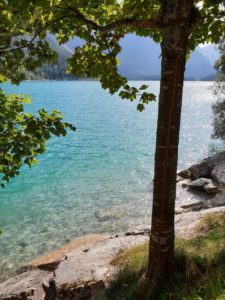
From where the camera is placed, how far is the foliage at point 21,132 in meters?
7.18

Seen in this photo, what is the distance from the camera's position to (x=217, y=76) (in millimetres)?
41500

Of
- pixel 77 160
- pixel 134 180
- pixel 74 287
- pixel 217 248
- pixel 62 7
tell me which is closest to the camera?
pixel 62 7

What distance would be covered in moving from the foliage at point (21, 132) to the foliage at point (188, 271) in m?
3.06

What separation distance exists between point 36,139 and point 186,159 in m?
34.5

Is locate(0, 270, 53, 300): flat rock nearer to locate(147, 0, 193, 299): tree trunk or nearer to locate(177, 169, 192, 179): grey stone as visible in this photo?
locate(147, 0, 193, 299): tree trunk

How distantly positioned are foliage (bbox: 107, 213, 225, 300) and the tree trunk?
12.9 inches

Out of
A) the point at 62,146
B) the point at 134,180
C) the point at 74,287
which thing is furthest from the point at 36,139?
the point at 62,146

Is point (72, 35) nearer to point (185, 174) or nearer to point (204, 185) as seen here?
point (204, 185)

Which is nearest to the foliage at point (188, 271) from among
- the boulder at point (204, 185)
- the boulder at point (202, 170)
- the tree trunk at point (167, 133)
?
the tree trunk at point (167, 133)

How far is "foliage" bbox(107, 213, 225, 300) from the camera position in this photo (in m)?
6.01

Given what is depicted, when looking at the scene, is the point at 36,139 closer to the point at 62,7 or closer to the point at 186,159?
the point at 62,7

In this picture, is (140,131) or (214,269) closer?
(214,269)

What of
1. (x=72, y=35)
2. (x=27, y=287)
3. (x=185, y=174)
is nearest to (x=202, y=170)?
(x=185, y=174)

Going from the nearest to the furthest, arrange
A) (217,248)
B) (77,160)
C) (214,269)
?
(214,269), (217,248), (77,160)
